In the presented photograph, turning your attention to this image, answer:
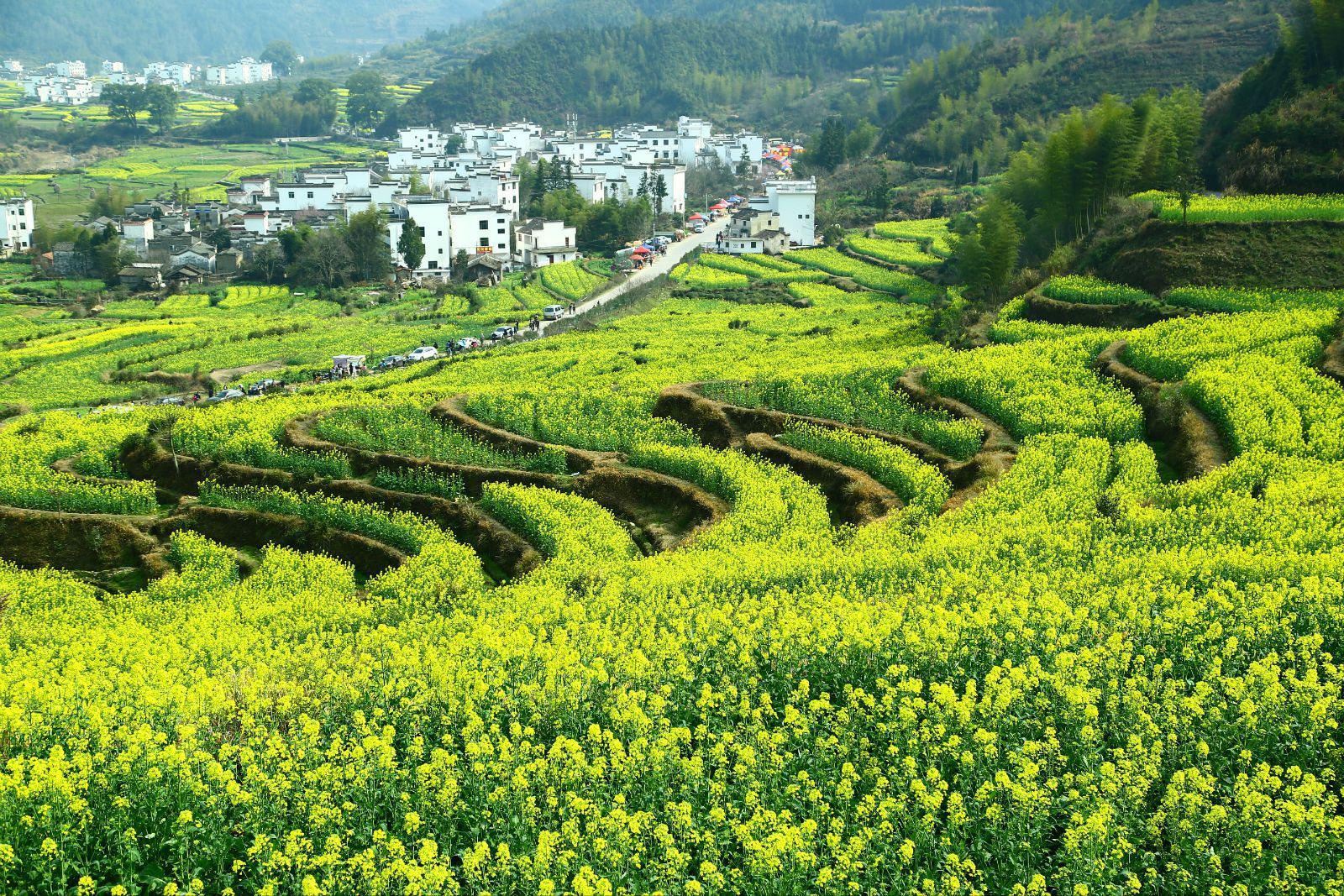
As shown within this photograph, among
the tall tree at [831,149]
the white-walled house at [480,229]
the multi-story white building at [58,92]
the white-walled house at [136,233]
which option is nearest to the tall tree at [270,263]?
the white-walled house at [136,233]

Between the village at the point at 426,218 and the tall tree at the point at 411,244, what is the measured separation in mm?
159

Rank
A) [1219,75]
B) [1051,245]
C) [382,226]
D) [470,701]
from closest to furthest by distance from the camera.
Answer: [470,701], [1051,245], [382,226], [1219,75]

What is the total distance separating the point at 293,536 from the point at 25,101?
187 meters

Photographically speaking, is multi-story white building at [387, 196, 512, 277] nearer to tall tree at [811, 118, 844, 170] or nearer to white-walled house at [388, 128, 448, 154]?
tall tree at [811, 118, 844, 170]

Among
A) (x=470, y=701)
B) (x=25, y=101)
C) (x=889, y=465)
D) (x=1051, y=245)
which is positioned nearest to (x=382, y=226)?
(x=1051, y=245)

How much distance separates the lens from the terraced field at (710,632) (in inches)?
527

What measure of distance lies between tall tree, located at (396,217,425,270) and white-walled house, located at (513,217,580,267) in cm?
828

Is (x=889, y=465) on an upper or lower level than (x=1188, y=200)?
lower

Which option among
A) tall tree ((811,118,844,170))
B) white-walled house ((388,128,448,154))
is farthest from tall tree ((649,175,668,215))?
white-walled house ((388,128,448,154))

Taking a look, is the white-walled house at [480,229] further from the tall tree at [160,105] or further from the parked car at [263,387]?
the tall tree at [160,105]

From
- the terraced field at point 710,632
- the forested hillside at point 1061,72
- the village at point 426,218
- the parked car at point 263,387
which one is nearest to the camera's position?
the terraced field at point 710,632

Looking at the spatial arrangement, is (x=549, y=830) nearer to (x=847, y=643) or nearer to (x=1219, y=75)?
(x=847, y=643)

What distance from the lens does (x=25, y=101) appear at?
7190 inches

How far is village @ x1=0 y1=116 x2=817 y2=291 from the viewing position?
268 feet
